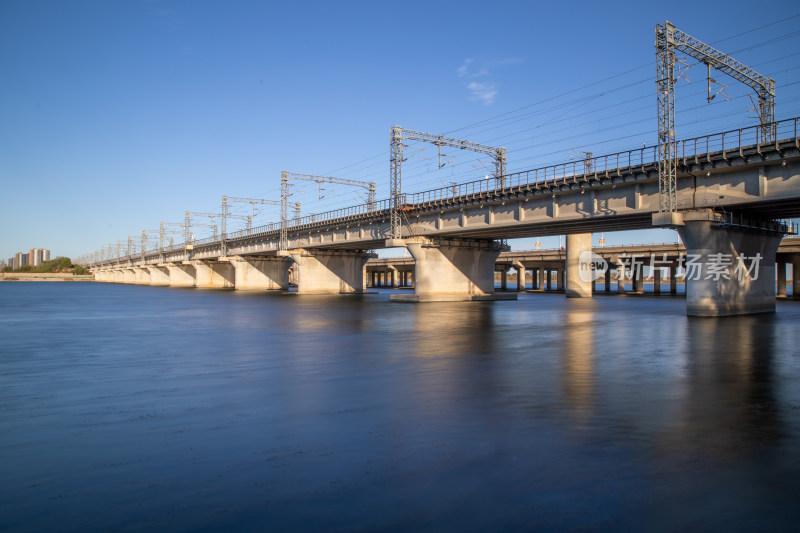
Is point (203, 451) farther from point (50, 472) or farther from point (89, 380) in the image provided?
point (89, 380)

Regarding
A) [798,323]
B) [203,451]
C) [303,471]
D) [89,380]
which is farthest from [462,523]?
[798,323]

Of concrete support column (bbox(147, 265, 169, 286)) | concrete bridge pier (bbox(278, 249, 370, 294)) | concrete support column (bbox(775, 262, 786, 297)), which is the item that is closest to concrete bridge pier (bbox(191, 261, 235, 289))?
concrete support column (bbox(147, 265, 169, 286))

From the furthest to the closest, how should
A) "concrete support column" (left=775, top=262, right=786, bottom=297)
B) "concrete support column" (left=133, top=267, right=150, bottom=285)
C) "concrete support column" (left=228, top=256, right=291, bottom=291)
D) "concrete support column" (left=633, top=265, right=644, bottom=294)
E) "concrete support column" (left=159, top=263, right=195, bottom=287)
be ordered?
"concrete support column" (left=133, top=267, right=150, bottom=285) → "concrete support column" (left=159, top=263, right=195, bottom=287) → "concrete support column" (left=228, top=256, right=291, bottom=291) → "concrete support column" (left=633, top=265, right=644, bottom=294) → "concrete support column" (left=775, top=262, right=786, bottom=297)

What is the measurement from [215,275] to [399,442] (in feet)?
412

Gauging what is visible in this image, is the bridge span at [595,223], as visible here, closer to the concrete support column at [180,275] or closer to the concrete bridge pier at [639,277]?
the concrete bridge pier at [639,277]

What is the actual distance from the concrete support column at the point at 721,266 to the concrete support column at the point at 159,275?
528 ft

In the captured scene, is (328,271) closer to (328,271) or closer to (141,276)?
(328,271)

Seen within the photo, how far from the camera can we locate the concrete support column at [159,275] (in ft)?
551

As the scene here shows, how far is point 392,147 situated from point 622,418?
160ft

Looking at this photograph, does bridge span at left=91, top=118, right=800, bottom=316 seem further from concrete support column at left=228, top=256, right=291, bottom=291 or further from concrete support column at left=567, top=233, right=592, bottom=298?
concrete support column at left=228, top=256, right=291, bottom=291

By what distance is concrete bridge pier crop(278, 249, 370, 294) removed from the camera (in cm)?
8150

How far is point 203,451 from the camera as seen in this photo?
7.85 metres

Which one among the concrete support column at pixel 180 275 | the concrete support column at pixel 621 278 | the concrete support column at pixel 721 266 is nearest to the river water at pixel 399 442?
the concrete support column at pixel 721 266

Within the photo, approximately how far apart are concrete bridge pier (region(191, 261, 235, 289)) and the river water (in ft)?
367
